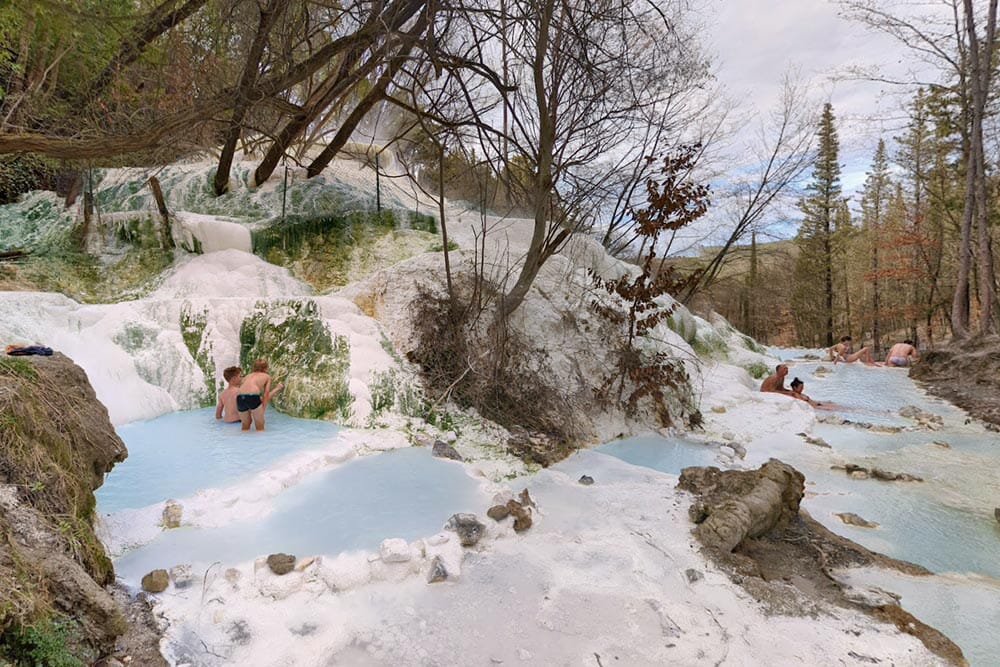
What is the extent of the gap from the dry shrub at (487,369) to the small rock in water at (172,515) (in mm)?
2565

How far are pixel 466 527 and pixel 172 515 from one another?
1728 millimetres

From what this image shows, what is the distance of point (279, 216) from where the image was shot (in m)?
9.05

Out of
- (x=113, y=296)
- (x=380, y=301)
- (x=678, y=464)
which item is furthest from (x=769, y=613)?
(x=113, y=296)

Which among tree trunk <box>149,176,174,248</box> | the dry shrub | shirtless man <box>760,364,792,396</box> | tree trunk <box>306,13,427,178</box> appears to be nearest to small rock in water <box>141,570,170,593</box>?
the dry shrub

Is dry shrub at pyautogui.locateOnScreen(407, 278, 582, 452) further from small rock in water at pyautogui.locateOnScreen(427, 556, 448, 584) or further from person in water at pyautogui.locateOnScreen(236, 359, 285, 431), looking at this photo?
small rock in water at pyautogui.locateOnScreen(427, 556, 448, 584)

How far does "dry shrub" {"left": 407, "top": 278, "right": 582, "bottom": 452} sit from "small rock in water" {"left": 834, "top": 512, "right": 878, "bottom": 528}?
2324 millimetres

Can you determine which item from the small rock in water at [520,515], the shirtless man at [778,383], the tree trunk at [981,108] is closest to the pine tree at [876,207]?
the tree trunk at [981,108]

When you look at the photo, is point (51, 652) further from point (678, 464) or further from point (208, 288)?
point (208, 288)

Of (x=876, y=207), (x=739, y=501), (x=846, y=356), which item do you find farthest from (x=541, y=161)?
(x=876, y=207)

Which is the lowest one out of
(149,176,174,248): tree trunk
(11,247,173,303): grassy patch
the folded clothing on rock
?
the folded clothing on rock

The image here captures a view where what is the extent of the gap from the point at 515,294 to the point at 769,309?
2625 centimetres

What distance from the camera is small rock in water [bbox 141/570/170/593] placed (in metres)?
2.31

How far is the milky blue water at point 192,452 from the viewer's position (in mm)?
3346

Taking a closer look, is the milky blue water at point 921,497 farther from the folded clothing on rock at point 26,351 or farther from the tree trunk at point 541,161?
the folded clothing on rock at point 26,351
